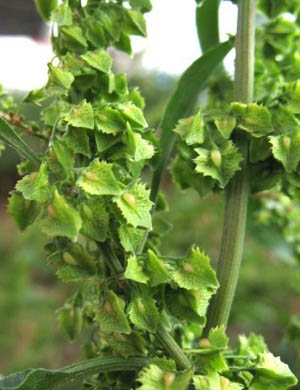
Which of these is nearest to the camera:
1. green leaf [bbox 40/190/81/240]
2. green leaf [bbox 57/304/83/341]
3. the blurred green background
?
green leaf [bbox 40/190/81/240]

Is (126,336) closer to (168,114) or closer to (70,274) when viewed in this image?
(70,274)

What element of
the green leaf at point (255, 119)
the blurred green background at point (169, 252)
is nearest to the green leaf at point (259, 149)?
the green leaf at point (255, 119)

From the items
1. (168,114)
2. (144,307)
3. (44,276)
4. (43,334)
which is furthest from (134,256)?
(44,276)

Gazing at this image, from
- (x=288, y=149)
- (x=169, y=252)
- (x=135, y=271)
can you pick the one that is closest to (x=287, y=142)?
(x=288, y=149)

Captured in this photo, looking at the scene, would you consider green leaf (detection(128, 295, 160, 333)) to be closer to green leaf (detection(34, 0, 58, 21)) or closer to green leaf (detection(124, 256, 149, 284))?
green leaf (detection(124, 256, 149, 284))

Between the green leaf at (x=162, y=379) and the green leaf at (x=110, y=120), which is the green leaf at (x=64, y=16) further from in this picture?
the green leaf at (x=162, y=379)

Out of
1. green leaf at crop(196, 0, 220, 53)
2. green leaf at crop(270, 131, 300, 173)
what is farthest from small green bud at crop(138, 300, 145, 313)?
green leaf at crop(196, 0, 220, 53)

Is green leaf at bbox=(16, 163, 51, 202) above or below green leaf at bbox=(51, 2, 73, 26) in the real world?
below
